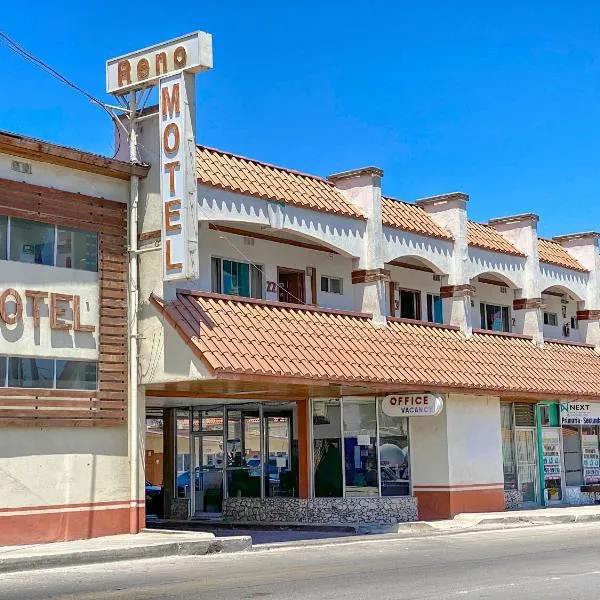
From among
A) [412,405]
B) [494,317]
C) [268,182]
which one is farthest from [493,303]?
[268,182]

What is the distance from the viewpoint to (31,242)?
19391 mm

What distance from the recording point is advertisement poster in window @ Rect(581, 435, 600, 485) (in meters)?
32.8

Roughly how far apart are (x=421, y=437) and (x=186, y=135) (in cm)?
1070

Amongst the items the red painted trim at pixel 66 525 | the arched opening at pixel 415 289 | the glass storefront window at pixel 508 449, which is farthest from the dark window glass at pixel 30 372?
the glass storefront window at pixel 508 449

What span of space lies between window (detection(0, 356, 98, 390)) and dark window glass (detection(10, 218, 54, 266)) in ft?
6.23

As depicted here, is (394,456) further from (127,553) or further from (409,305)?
(127,553)

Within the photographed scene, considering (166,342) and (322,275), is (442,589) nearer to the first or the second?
(166,342)

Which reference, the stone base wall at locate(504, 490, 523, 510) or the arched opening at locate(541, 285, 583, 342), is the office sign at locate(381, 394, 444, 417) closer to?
the stone base wall at locate(504, 490, 523, 510)

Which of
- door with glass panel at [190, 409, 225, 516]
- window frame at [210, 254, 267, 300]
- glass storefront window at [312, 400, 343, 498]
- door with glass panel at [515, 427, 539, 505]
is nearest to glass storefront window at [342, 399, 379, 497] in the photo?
glass storefront window at [312, 400, 343, 498]

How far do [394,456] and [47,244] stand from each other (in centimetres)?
1104

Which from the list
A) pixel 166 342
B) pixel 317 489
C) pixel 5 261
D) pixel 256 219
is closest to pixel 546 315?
pixel 317 489

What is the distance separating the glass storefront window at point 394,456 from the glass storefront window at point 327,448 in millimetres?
1193

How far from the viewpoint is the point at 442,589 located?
41.5ft

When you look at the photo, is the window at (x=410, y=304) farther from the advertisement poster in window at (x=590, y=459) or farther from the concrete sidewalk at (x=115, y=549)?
the concrete sidewalk at (x=115, y=549)
